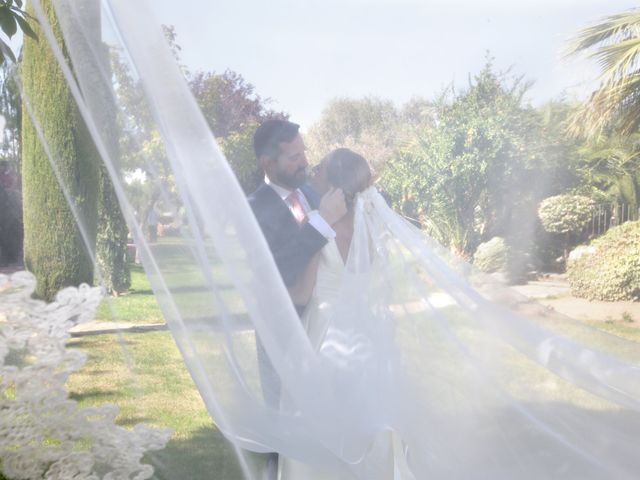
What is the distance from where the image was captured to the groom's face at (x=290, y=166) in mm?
1924

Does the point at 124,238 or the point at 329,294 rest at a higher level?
the point at 124,238

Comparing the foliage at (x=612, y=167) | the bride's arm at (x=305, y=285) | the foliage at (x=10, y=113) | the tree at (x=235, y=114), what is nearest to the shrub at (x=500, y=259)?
the foliage at (x=612, y=167)

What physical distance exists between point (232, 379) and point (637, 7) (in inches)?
189

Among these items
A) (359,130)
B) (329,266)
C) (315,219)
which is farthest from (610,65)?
(315,219)

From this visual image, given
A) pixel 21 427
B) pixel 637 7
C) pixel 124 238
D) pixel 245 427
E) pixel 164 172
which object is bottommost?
pixel 245 427

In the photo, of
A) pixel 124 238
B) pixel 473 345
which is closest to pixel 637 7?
pixel 473 345

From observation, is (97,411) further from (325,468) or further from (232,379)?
(325,468)

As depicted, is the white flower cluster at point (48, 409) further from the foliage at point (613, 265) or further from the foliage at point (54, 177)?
the foliage at point (613, 265)

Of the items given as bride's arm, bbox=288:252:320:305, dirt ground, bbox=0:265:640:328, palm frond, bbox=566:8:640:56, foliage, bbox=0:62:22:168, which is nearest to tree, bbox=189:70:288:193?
bride's arm, bbox=288:252:320:305

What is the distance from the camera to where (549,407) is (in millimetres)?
2186

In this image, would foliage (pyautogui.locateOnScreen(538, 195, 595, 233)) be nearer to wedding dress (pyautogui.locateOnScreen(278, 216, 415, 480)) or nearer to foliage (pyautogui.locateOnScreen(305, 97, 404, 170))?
foliage (pyautogui.locateOnScreen(305, 97, 404, 170))

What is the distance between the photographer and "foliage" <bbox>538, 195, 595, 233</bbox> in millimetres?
5426

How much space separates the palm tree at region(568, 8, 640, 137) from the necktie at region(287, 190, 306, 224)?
3.38 meters

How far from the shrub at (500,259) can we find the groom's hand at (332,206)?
1501 mm
